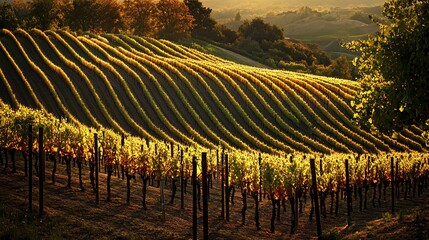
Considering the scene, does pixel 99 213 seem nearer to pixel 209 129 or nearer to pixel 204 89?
pixel 209 129

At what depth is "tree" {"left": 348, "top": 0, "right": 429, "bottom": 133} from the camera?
2347cm

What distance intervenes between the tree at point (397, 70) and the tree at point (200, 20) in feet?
445

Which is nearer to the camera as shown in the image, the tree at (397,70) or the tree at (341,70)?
the tree at (397,70)

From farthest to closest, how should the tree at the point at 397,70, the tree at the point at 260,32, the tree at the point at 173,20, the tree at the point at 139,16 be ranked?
the tree at the point at 260,32
the tree at the point at 139,16
the tree at the point at 173,20
the tree at the point at 397,70

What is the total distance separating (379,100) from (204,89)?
50800 millimetres

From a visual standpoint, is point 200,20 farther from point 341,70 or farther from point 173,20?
point 341,70

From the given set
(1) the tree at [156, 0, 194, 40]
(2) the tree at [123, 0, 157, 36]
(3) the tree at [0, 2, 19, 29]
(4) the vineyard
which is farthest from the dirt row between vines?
(2) the tree at [123, 0, 157, 36]

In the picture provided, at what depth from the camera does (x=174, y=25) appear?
144m

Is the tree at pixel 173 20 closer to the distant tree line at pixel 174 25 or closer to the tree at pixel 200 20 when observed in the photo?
the distant tree line at pixel 174 25

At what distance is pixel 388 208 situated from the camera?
1444 inches

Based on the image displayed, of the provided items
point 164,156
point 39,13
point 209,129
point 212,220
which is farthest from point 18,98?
point 39,13

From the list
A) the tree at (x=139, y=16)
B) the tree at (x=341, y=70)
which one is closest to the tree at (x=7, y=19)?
the tree at (x=139, y=16)

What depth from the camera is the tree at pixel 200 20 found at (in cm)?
16125

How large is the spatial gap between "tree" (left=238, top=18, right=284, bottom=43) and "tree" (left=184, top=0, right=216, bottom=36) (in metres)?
10.1
